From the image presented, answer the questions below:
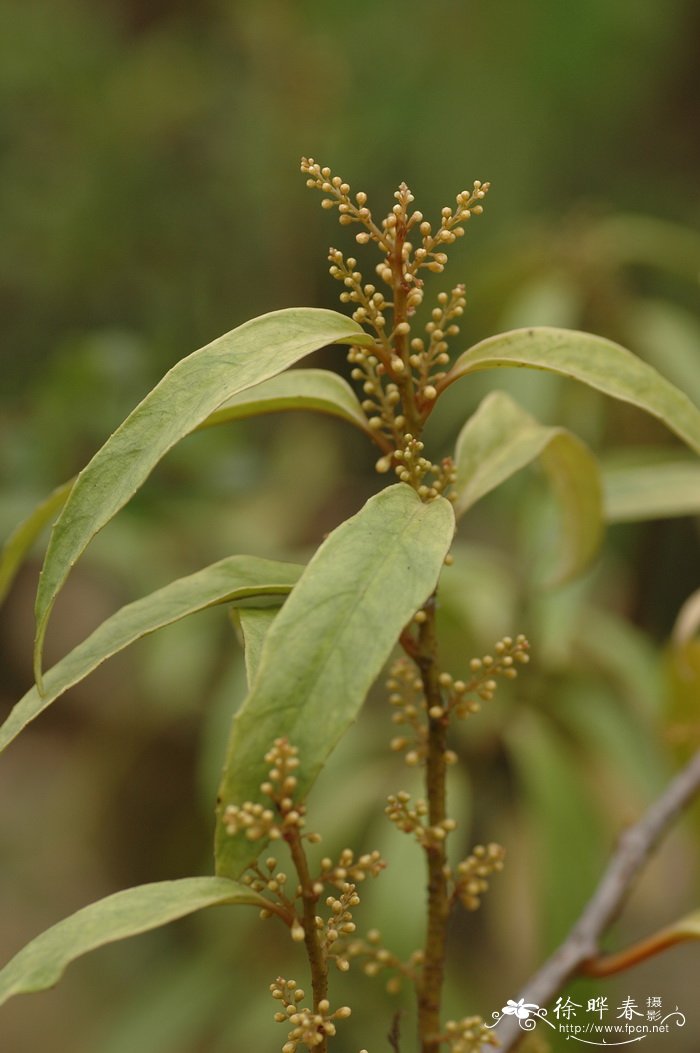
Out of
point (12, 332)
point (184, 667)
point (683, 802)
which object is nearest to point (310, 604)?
point (683, 802)

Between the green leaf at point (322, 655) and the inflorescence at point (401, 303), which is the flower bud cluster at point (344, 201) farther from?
the green leaf at point (322, 655)

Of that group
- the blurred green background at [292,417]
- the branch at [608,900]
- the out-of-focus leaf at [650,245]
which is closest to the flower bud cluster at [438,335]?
the branch at [608,900]

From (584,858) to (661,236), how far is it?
821mm

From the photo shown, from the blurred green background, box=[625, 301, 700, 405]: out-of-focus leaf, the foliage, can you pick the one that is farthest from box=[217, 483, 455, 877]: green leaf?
box=[625, 301, 700, 405]: out-of-focus leaf

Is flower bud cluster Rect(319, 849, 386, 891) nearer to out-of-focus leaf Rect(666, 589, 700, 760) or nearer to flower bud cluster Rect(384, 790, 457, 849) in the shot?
flower bud cluster Rect(384, 790, 457, 849)

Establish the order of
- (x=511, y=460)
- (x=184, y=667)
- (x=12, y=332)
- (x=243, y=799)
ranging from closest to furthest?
(x=243, y=799), (x=511, y=460), (x=184, y=667), (x=12, y=332)

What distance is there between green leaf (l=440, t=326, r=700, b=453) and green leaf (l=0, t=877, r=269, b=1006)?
22 cm

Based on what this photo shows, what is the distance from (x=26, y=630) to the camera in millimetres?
2207

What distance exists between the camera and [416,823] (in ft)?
1.50

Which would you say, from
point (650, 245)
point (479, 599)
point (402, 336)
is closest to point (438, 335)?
point (402, 336)

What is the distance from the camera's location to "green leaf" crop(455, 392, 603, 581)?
55cm

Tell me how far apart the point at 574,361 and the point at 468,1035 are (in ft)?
0.93

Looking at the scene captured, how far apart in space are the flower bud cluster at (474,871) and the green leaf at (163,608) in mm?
143

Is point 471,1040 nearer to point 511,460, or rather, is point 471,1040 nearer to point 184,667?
point 511,460
